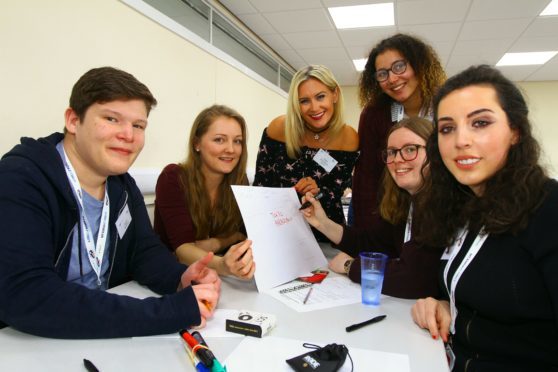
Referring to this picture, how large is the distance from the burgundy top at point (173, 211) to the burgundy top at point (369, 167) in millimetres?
865

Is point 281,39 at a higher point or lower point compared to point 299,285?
higher

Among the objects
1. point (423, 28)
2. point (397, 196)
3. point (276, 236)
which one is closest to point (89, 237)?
point (276, 236)

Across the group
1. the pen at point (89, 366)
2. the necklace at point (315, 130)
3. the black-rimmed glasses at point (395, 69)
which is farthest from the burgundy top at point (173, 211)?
the black-rimmed glasses at point (395, 69)

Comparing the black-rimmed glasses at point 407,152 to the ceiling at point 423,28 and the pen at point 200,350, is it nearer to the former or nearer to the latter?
the pen at point 200,350

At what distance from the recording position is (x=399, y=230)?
144 centimetres

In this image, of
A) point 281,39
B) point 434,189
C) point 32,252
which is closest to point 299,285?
point 434,189

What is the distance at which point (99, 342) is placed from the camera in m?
0.81

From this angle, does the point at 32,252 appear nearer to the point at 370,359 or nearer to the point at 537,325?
the point at 370,359

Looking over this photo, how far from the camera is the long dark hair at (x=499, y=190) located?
89 cm

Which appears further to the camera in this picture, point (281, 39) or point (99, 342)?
point (281, 39)

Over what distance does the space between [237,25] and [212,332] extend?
4085 millimetres

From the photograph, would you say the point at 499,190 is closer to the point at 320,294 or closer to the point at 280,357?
the point at 320,294

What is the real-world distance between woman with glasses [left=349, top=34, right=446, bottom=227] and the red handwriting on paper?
24.1 inches

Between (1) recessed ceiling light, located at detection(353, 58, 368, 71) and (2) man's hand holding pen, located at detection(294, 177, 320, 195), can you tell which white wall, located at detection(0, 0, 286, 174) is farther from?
(1) recessed ceiling light, located at detection(353, 58, 368, 71)
